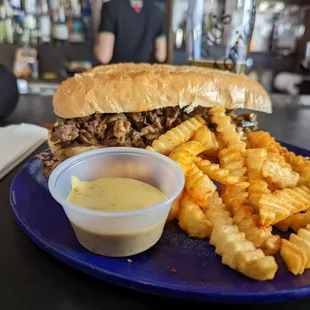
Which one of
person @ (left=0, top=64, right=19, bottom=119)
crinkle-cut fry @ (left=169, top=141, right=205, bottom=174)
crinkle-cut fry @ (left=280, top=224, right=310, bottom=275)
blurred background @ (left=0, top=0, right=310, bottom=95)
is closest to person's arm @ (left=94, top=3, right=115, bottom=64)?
blurred background @ (left=0, top=0, right=310, bottom=95)

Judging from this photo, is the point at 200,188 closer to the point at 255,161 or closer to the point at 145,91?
the point at 255,161

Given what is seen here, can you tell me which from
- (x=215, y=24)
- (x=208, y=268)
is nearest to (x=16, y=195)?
(x=208, y=268)

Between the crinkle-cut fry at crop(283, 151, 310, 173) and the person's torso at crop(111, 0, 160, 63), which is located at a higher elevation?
the person's torso at crop(111, 0, 160, 63)

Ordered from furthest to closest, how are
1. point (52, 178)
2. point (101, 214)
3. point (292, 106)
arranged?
point (292, 106) < point (52, 178) < point (101, 214)

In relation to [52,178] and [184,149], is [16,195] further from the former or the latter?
[184,149]

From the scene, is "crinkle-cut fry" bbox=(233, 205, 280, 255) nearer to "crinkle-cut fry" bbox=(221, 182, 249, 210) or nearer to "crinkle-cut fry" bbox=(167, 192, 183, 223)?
"crinkle-cut fry" bbox=(221, 182, 249, 210)
